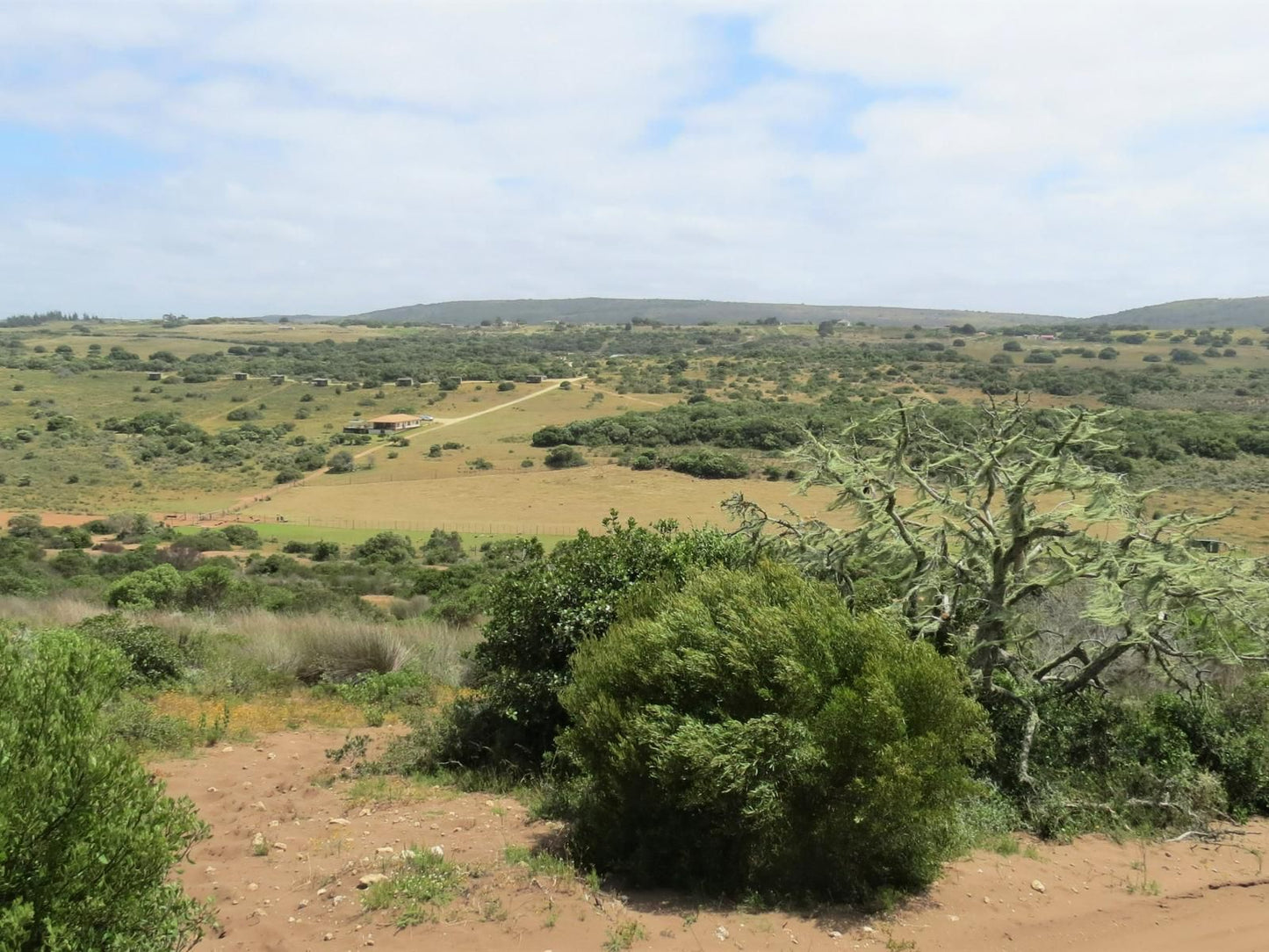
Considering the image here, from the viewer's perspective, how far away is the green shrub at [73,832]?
12.8ft

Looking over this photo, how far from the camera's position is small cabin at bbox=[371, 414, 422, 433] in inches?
2857

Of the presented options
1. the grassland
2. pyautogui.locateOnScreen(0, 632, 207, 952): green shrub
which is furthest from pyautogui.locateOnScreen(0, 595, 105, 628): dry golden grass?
the grassland

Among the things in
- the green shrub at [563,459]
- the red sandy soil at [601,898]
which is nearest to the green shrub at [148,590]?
the red sandy soil at [601,898]

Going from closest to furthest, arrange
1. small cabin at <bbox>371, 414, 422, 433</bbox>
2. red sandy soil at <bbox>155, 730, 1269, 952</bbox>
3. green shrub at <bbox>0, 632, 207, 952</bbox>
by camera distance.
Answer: green shrub at <bbox>0, 632, 207, 952</bbox> < red sandy soil at <bbox>155, 730, 1269, 952</bbox> < small cabin at <bbox>371, 414, 422, 433</bbox>

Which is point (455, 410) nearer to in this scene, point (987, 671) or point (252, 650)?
point (252, 650)

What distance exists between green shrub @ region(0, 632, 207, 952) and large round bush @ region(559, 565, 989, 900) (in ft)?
9.80

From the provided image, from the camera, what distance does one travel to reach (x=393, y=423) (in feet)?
241

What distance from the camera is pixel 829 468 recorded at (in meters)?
10.5

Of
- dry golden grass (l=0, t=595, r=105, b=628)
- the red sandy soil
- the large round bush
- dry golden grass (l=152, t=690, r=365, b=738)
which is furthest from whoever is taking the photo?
dry golden grass (l=0, t=595, r=105, b=628)

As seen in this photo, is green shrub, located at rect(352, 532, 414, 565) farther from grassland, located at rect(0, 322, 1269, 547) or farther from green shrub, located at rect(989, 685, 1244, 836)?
green shrub, located at rect(989, 685, 1244, 836)

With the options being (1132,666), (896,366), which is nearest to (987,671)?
(1132,666)

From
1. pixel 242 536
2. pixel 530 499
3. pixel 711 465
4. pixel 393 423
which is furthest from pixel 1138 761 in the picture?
pixel 393 423

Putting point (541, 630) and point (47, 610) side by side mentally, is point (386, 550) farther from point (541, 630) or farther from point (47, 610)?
point (541, 630)

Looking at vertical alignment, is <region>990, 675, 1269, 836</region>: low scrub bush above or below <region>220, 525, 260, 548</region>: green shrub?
Result: above
